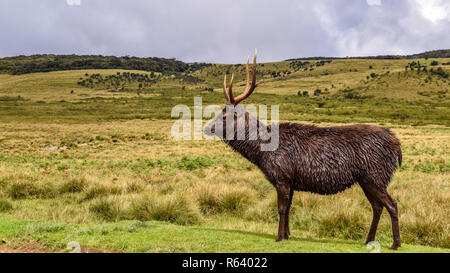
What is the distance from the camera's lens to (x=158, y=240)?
6.11 meters

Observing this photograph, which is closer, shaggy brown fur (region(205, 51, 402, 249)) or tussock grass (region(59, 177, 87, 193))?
shaggy brown fur (region(205, 51, 402, 249))

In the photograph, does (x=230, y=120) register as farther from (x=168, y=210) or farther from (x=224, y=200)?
(x=224, y=200)

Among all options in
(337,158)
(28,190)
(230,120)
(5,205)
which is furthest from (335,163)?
(28,190)

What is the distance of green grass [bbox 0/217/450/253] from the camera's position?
562 cm

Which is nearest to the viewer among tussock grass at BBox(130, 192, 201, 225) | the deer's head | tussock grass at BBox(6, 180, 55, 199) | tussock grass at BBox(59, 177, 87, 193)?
the deer's head

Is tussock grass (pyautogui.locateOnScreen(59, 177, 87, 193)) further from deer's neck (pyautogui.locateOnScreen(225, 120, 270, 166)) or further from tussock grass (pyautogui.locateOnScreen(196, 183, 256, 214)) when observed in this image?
deer's neck (pyautogui.locateOnScreen(225, 120, 270, 166))

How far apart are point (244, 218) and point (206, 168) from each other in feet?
35.0

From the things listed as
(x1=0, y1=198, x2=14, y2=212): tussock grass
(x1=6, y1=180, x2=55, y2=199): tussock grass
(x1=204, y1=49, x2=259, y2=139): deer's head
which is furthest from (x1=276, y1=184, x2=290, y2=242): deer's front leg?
(x1=6, y1=180, x2=55, y2=199): tussock grass

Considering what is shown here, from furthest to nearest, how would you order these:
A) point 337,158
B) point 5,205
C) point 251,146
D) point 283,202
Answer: point 5,205
point 251,146
point 283,202
point 337,158

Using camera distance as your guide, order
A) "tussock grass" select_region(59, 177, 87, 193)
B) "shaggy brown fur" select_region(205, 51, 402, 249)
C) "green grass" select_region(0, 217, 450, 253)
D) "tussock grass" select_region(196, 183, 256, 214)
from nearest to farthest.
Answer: "green grass" select_region(0, 217, 450, 253)
"shaggy brown fur" select_region(205, 51, 402, 249)
"tussock grass" select_region(196, 183, 256, 214)
"tussock grass" select_region(59, 177, 87, 193)

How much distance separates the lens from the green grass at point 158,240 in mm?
5621

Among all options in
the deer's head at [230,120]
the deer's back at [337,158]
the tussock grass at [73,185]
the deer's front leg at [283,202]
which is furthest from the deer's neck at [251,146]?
the tussock grass at [73,185]
